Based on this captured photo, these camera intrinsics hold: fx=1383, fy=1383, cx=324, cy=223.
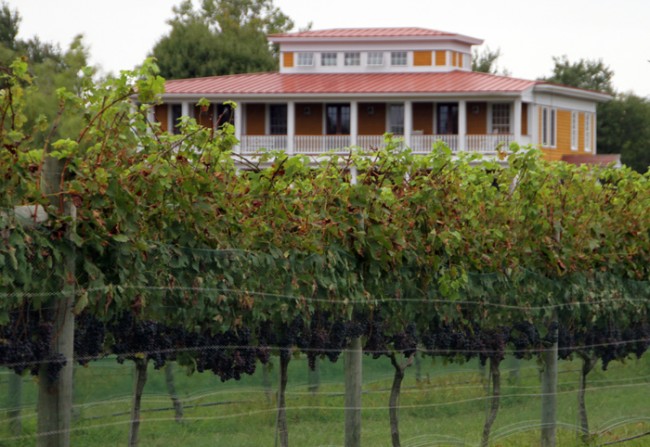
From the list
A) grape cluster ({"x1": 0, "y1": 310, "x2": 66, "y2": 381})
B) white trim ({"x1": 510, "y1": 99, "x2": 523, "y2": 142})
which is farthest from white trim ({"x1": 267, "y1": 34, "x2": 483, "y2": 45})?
grape cluster ({"x1": 0, "y1": 310, "x2": 66, "y2": 381})

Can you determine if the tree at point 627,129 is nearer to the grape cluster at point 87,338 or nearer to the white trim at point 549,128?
the white trim at point 549,128

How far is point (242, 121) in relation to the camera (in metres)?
56.9

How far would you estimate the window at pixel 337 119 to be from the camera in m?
56.3

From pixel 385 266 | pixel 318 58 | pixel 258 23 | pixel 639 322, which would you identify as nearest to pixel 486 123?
pixel 318 58

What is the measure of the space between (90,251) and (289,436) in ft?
6.55

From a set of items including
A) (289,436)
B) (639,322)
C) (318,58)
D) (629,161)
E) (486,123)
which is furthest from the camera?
(629,161)

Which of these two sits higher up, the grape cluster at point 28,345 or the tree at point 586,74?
the tree at point 586,74

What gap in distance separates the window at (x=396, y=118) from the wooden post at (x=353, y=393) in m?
47.5

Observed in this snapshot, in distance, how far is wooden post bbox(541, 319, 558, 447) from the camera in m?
10.6

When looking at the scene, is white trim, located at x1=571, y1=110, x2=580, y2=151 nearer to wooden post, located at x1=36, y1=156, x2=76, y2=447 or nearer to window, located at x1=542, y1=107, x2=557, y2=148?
window, located at x1=542, y1=107, x2=557, y2=148

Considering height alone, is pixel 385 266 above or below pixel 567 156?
below

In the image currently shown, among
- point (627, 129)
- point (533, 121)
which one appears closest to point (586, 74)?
point (627, 129)

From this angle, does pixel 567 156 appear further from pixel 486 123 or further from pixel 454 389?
pixel 454 389

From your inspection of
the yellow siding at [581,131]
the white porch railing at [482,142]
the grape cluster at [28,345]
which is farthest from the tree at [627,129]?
the grape cluster at [28,345]
